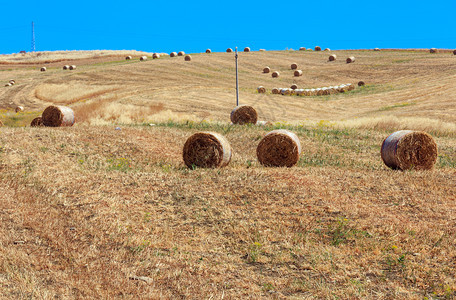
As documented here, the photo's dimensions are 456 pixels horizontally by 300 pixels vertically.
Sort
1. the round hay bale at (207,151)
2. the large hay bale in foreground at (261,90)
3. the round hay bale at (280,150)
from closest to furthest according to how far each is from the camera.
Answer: the round hay bale at (207,151) → the round hay bale at (280,150) → the large hay bale in foreground at (261,90)

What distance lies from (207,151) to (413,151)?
6.46 meters

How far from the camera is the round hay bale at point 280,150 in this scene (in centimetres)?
1484

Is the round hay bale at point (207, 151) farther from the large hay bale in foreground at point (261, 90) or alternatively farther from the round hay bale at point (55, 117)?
the large hay bale in foreground at point (261, 90)

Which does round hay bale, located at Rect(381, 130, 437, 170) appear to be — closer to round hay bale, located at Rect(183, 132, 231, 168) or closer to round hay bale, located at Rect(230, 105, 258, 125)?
round hay bale, located at Rect(183, 132, 231, 168)

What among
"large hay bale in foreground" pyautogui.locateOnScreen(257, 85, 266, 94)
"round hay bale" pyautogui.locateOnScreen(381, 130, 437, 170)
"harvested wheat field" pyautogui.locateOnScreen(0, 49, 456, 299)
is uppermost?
"large hay bale in foreground" pyautogui.locateOnScreen(257, 85, 266, 94)

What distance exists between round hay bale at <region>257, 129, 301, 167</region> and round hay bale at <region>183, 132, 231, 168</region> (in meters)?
1.40

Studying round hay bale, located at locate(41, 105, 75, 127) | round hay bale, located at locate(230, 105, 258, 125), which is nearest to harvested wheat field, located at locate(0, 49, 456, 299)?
round hay bale, located at locate(41, 105, 75, 127)

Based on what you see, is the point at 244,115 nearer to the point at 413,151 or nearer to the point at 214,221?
the point at 413,151

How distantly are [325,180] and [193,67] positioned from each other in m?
48.8

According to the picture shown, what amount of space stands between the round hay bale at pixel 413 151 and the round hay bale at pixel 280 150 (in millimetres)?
3033

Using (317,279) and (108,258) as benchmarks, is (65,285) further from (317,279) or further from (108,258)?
(317,279)

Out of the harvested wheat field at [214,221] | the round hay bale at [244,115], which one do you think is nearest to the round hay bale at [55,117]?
the harvested wheat field at [214,221]

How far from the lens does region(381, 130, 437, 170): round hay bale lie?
14.3 meters

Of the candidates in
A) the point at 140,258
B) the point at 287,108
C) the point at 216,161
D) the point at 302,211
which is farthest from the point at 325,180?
the point at 287,108
